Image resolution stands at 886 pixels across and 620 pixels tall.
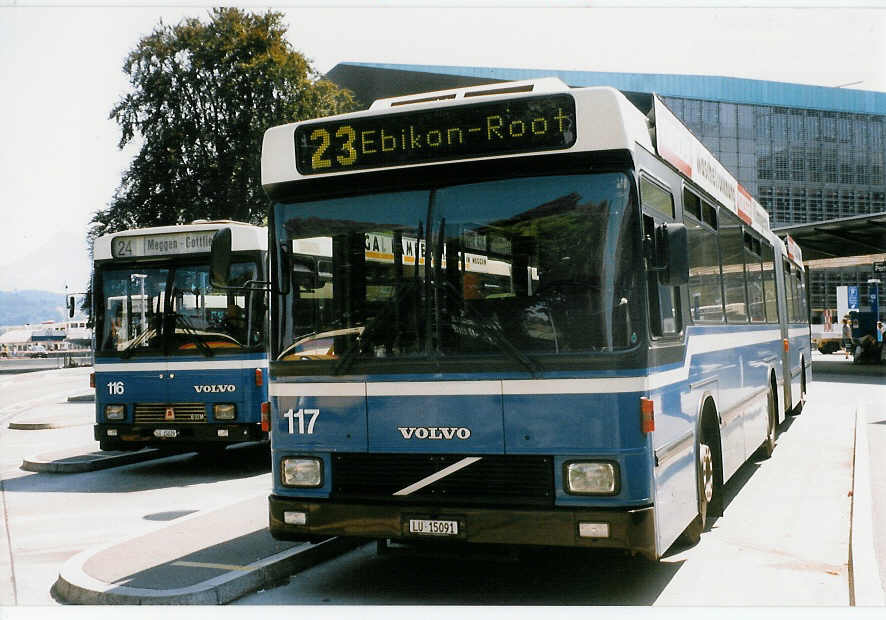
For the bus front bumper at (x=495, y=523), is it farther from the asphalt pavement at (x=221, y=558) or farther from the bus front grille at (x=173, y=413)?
the bus front grille at (x=173, y=413)

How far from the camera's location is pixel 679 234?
5562 mm

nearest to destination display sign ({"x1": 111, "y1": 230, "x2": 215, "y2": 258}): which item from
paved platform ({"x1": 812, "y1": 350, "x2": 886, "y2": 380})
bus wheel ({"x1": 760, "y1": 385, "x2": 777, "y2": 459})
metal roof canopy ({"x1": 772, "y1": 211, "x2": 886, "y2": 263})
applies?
bus wheel ({"x1": 760, "y1": 385, "x2": 777, "y2": 459})

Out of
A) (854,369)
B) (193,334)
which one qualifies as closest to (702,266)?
(193,334)

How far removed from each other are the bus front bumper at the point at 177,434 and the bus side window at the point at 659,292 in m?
6.64

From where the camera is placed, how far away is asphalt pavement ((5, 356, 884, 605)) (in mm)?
5938

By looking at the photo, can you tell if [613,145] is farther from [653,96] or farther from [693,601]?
[693,601]

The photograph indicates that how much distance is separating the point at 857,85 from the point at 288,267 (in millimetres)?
5578

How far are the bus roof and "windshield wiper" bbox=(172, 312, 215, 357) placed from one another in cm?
79

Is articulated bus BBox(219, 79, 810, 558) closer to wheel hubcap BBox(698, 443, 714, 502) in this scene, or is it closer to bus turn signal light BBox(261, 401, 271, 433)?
wheel hubcap BBox(698, 443, 714, 502)

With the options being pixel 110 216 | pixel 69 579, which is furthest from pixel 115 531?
pixel 110 216

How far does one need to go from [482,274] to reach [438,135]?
3.10 feet

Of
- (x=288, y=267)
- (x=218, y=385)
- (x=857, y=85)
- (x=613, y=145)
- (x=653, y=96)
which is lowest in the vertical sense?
(x=218, y=385)

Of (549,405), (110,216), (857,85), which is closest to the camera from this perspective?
(549,405)

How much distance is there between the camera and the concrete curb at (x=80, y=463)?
12.7 m
